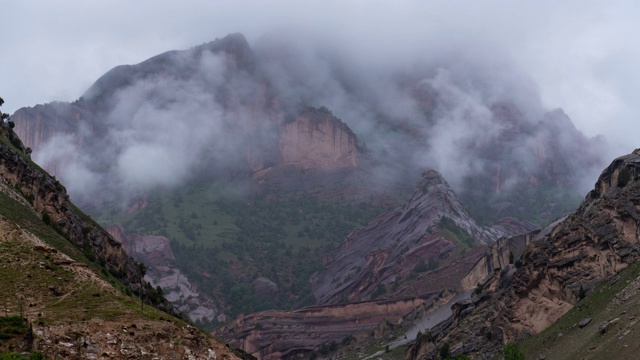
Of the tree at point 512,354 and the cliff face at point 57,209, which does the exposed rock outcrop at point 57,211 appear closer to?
the cliff face at point 57,209

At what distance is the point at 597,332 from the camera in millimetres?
106375

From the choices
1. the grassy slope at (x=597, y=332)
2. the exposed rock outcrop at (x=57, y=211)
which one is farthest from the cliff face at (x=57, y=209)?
the grassy slope at (x=597, y=332)

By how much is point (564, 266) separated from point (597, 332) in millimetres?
32268

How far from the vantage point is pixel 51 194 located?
11644cm

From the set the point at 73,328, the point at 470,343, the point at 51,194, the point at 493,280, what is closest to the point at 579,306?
the point at 470,343

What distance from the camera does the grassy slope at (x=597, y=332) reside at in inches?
3819

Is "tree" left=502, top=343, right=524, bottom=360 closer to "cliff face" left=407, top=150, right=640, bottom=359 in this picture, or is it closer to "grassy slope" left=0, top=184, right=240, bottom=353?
"cliff face" left=407, top=150, right=640, bottom=359

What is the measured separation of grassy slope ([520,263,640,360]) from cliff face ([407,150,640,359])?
5.78m

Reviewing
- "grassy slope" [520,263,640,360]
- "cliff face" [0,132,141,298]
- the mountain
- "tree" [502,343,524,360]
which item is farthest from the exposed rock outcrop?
"grassy slope" [520,263,640,360]

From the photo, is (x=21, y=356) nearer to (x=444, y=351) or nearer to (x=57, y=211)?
(x=57, y=211)

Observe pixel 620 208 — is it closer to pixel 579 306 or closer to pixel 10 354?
pixel 579 306

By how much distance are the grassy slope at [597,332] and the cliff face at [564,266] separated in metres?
5.78

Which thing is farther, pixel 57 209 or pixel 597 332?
pixel 57 209

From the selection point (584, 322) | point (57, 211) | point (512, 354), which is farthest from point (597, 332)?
point (57, 211)
